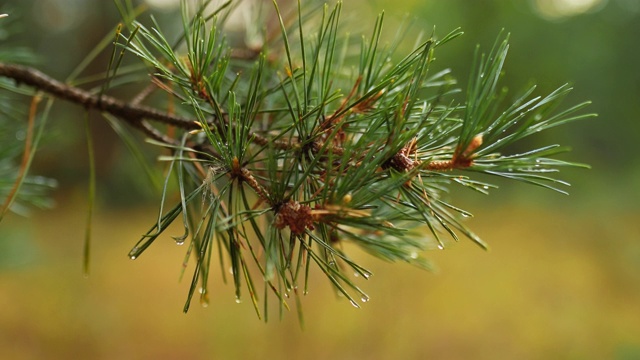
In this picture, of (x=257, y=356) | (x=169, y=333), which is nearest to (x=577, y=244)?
(x=257, y=356)

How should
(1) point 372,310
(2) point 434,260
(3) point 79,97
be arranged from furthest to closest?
1. (2) point 434,260
2. (1) point 372,310
3. (3) point 79,97

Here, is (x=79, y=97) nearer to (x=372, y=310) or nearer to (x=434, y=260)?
(x=372, y=310)

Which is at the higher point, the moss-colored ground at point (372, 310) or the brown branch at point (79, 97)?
the brown branch at point (79, 97)

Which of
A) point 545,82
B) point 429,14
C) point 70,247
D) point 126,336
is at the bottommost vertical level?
point 126,336

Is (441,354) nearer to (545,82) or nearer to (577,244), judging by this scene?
(577,244)

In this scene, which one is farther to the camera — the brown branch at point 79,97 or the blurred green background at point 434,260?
the blurred green background at point 434,260

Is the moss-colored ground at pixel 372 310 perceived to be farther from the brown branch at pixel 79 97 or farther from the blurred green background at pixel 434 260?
the brown branch at pixel 79 97

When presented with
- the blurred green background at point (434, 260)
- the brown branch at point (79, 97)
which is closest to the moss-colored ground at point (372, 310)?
the blurred green background at point (434, 260)

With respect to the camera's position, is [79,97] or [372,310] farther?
[372,310]

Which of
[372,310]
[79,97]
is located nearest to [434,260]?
[372,310]
